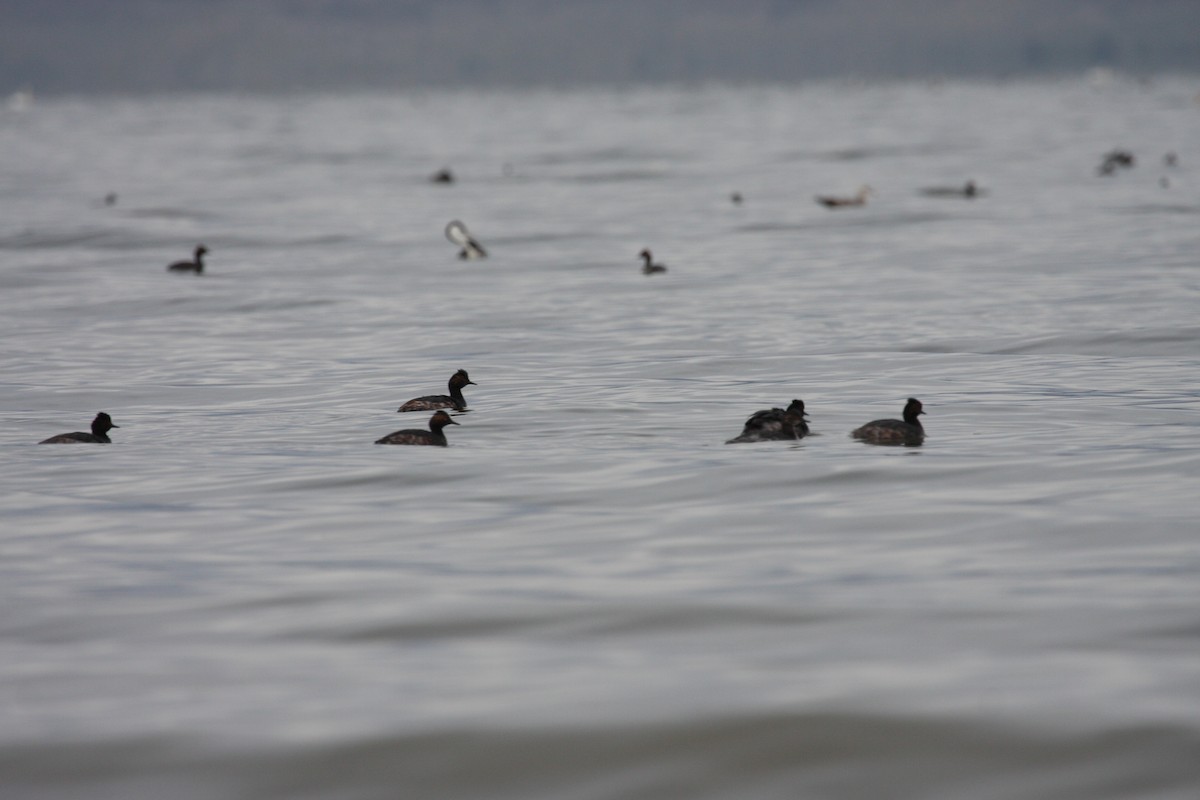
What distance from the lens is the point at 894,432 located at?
14273 mm

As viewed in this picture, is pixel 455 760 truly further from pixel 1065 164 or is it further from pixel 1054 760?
pixel 1065 164

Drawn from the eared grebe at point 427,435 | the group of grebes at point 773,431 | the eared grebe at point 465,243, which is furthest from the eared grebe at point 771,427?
the eared grebe at point 465,243

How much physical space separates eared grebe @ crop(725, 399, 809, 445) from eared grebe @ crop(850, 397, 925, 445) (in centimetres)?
61

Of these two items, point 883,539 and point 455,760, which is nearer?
point 455,760

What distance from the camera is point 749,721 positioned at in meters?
7.94

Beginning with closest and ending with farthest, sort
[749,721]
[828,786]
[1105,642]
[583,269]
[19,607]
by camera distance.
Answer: [828,786]
[749,721]
[1105,642]
[19,607]
[583,269]

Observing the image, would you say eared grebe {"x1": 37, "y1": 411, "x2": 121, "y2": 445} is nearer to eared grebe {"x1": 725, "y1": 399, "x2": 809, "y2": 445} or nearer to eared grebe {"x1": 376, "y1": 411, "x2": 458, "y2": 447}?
eared grebe {"x1": 376, "y1": 411, "x2": 458, "y2": 447}

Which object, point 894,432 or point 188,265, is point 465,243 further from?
point 894,432

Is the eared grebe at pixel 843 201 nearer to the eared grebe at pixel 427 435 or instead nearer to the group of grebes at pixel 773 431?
the group of grebes at pixel 773 431

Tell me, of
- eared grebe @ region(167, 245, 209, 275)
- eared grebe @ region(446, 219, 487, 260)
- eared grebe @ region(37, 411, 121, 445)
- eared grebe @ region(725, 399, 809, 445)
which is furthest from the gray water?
eared grebe @ region(446, 219, 487, 260)

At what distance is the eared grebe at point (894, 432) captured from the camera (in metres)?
14.3

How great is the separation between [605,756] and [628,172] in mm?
58823

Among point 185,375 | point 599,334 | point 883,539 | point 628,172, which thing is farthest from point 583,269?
point 628,172

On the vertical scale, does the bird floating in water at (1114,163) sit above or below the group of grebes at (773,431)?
above
